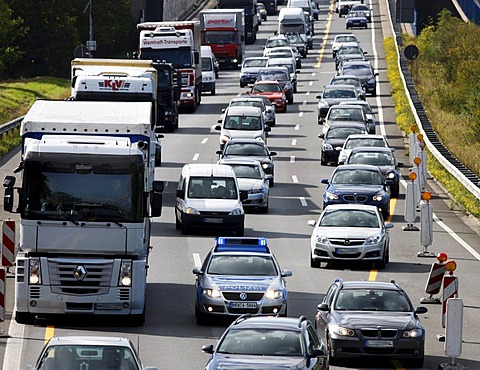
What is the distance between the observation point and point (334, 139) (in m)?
52.6

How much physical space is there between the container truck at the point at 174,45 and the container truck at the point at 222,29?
956 inches

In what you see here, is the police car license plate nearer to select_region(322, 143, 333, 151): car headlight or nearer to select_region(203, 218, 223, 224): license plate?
select_region(203, 218, 223, 224): license plate

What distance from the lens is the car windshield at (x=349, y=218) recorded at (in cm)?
3331

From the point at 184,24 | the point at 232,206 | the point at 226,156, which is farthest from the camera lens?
the point at 184,24

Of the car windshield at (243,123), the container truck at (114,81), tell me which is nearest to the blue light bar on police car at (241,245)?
→ the container truck at (114,81)

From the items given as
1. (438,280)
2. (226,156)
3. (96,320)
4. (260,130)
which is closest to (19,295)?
(96,320)

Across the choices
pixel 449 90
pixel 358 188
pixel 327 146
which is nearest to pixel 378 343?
pixel 358 188

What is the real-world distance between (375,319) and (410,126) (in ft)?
130

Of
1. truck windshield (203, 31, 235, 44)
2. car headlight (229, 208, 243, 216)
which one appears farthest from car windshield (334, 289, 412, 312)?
truck windshield (203, 31, 235, 44)

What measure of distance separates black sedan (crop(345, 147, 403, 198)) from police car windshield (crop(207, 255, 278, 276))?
63.0 ft

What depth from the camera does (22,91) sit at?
259ft

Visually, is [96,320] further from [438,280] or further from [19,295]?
[438,280]

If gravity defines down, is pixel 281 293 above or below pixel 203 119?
above

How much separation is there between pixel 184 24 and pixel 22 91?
728 inches
